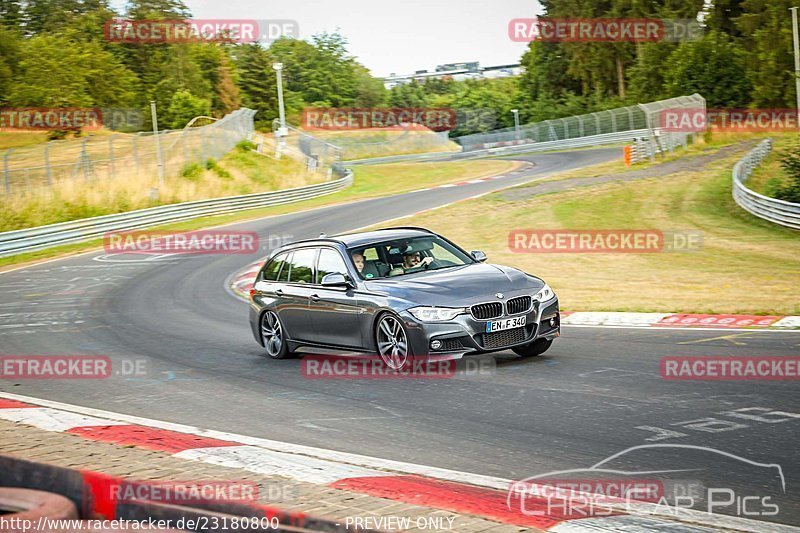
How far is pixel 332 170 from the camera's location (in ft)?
193

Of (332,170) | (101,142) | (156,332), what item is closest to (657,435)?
(156,332)

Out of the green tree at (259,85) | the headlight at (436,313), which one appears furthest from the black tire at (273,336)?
the green tree at (259,85)

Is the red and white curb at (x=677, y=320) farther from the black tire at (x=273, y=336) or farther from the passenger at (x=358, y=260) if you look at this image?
the black tire at (x=273, y=336)

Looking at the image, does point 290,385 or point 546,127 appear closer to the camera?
point 290,385

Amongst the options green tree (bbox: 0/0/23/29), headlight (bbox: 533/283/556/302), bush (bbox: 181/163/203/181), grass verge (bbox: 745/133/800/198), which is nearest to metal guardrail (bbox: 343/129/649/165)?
grass verge (bbox: 745/133/800/198)

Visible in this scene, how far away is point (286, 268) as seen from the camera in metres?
13.1

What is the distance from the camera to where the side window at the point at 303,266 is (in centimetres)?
1253

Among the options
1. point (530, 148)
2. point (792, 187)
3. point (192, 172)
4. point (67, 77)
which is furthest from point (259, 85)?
point (792, 187)

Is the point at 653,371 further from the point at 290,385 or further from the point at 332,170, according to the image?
the point at 332,170

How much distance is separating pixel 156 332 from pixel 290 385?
5.91 m

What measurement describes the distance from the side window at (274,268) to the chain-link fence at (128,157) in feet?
86.5

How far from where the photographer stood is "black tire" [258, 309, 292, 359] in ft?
41.9

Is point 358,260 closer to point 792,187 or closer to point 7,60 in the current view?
point 792,187

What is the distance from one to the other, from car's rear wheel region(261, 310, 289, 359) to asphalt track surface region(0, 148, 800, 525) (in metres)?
0.19
